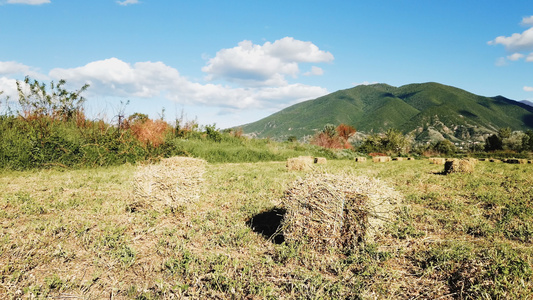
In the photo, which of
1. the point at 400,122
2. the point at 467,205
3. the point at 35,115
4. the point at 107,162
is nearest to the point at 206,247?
the point at 467,205

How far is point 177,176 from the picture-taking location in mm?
6293

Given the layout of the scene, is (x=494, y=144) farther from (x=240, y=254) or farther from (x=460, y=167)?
(x=240, y=254)

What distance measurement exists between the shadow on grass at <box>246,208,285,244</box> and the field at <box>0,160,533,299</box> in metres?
0.02

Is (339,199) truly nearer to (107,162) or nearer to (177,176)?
(177,176)

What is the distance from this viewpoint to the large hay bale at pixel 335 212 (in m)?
4.13

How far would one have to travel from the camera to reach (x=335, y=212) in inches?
163

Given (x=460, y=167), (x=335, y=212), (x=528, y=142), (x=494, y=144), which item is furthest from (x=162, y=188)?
(x=494, y=144)

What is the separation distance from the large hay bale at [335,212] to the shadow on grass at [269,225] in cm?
38

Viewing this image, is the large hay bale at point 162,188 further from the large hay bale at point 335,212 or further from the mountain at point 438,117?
the mountain at point 438,117

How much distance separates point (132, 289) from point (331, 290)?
2249 mm

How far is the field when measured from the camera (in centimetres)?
320

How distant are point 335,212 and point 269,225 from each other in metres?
1.69

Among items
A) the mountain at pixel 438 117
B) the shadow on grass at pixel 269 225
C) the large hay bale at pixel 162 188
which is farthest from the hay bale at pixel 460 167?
the mountain at pixel 438 117

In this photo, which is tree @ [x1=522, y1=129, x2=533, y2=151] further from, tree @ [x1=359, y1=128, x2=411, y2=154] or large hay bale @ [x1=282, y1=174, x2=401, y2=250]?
large hay bale @ [x1=282, y1=174, x2=401, y2=250]
